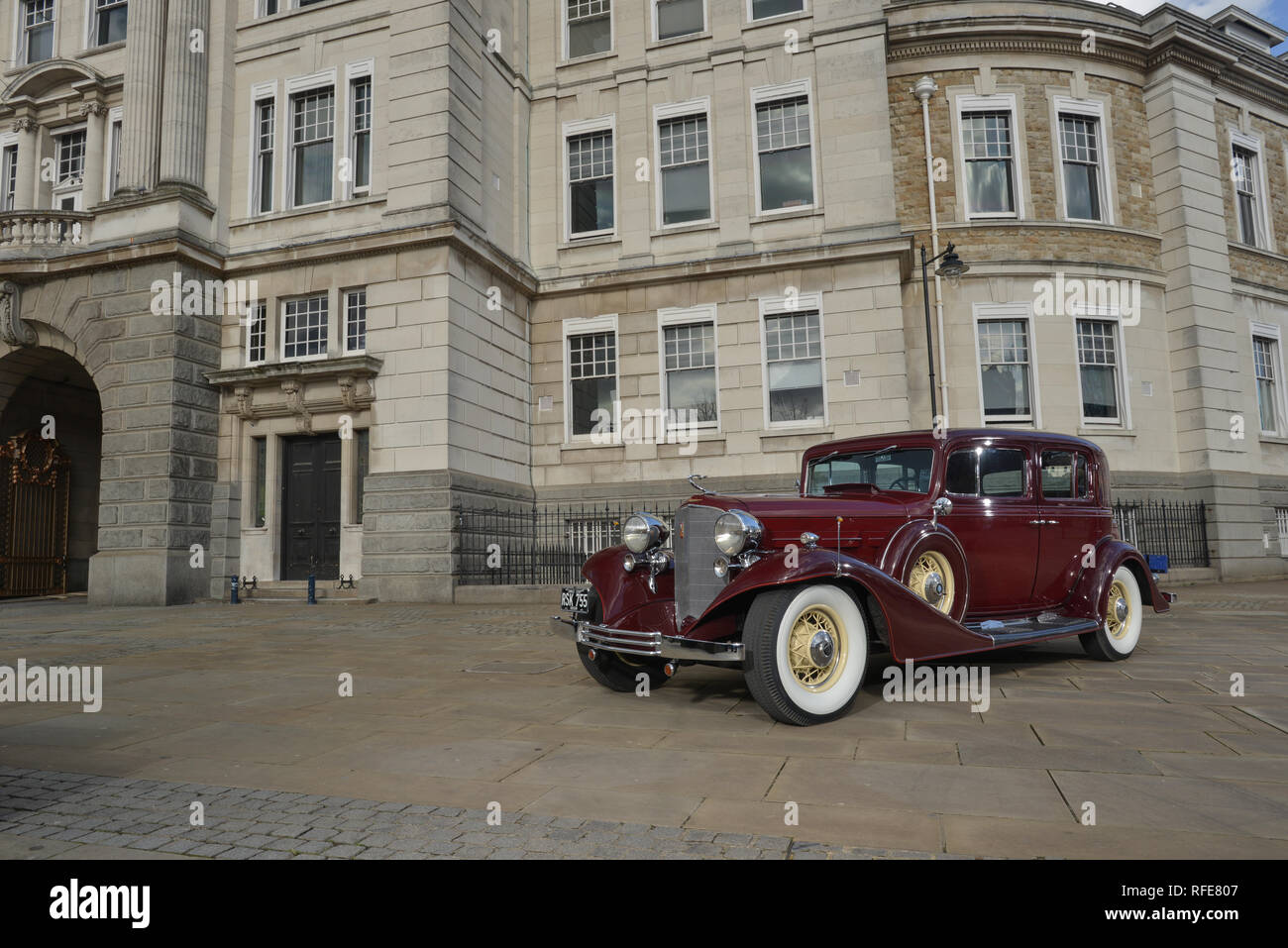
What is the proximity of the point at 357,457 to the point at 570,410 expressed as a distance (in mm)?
4695

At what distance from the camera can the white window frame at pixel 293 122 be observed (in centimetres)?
1580

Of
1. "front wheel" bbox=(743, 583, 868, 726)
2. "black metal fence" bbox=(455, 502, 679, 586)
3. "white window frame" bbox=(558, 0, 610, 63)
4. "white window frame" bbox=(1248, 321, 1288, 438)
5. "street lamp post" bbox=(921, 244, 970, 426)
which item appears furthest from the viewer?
"white window frame" bbox=(1248, 321, 1288, 438)

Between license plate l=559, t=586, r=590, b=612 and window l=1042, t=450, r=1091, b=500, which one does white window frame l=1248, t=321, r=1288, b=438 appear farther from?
license plate l=559, t=586, r=590, b=612

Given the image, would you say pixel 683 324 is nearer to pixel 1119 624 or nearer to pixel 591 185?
pixel 591 185

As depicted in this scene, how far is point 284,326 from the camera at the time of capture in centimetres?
1578

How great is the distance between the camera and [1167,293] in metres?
17.7

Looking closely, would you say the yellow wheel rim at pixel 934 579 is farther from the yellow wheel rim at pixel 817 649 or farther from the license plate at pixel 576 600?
the license plate at pixel 576 600

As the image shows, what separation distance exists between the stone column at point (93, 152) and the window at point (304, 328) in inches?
264

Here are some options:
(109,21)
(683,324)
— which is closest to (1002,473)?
(683,324)

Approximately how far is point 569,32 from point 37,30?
1314 centimetres

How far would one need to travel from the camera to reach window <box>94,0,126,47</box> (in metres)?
18.4

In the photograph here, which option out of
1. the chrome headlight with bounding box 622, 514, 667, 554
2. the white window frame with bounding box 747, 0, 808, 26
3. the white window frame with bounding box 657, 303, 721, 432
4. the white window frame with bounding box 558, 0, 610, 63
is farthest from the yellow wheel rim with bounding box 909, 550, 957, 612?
the white window frame with bounding box 558, 0, 610, 63

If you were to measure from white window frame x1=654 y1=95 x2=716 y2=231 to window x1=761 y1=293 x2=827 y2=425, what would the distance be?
2561 mm
